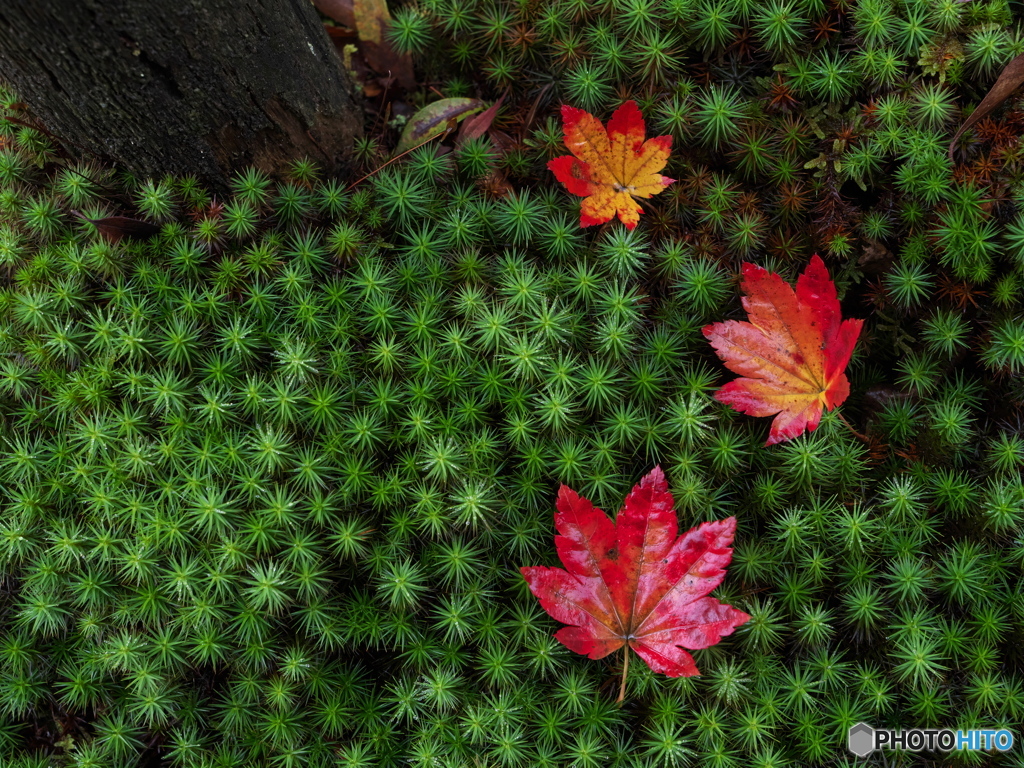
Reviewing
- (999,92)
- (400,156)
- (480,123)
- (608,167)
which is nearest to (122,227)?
(400,156)

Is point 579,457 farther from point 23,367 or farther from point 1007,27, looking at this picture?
point 1007,27

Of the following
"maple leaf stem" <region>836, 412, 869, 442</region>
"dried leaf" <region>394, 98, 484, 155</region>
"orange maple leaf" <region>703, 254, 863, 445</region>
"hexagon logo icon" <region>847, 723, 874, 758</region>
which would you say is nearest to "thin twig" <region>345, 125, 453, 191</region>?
"dried leaf" <region>394, 98, 484, 155</region>

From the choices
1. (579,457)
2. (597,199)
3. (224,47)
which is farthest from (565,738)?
(224,47)

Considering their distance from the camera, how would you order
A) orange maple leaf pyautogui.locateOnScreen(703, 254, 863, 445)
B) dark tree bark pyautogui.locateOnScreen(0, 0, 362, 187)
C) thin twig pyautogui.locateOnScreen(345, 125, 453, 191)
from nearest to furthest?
dark tree bark pyautogui.locateOnScreen(0, 0, 362, 187), orange maple leaf pyautogui.locateOnScreen(703, 254, 863, 445), thin twig pyautogui.locateOnScreen(345, 125, 453, 191)

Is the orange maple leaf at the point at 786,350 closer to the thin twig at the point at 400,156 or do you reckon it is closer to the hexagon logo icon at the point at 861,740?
the hexagon logo icon at the point at 861,740

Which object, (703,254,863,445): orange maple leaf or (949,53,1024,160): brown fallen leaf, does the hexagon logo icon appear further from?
(949,53,1024,160): brown fallen leaf

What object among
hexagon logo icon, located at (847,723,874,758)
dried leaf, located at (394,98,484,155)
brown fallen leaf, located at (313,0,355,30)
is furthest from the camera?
brown fallen leaf, located at (313,0,355,30)
